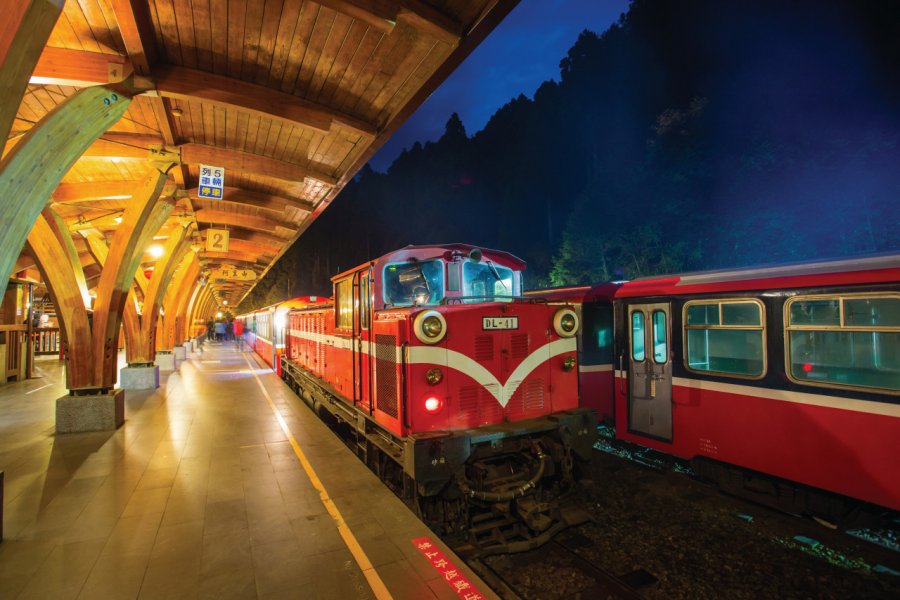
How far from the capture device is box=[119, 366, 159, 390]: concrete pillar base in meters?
12.8

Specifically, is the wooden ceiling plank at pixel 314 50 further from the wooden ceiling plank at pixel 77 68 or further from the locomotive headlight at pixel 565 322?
the locomotive headlight at pixel 565 322

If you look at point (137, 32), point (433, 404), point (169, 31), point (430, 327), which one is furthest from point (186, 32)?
point (433, 404)

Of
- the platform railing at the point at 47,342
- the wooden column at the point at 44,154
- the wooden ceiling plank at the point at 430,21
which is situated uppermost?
the wooden ceiling plank at the point at 430,21

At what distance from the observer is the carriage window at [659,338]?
260 inches

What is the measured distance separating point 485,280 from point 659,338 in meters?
3.18

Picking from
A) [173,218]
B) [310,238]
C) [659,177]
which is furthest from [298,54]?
[310,238]

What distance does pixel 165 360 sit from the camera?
17.5m

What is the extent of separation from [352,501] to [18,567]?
2833mm

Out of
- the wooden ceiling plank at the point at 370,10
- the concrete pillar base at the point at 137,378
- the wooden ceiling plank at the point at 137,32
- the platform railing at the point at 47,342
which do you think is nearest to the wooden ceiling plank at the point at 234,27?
the wooden ceiling plank at the point at 137,32

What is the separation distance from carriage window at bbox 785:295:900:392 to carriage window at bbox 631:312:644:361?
2086mm

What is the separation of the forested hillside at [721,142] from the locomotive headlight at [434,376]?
523 centimetres

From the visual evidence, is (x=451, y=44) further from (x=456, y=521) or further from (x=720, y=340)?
(x=720, y=340)

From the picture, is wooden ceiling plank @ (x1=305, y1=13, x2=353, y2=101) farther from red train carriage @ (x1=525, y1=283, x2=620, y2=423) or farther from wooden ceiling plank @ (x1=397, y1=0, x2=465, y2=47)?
red train carriage @ (x1=525, y1=283, x2=620, y2=423)

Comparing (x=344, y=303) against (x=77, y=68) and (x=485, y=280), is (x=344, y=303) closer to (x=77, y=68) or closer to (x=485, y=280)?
(x=485, y=280)
